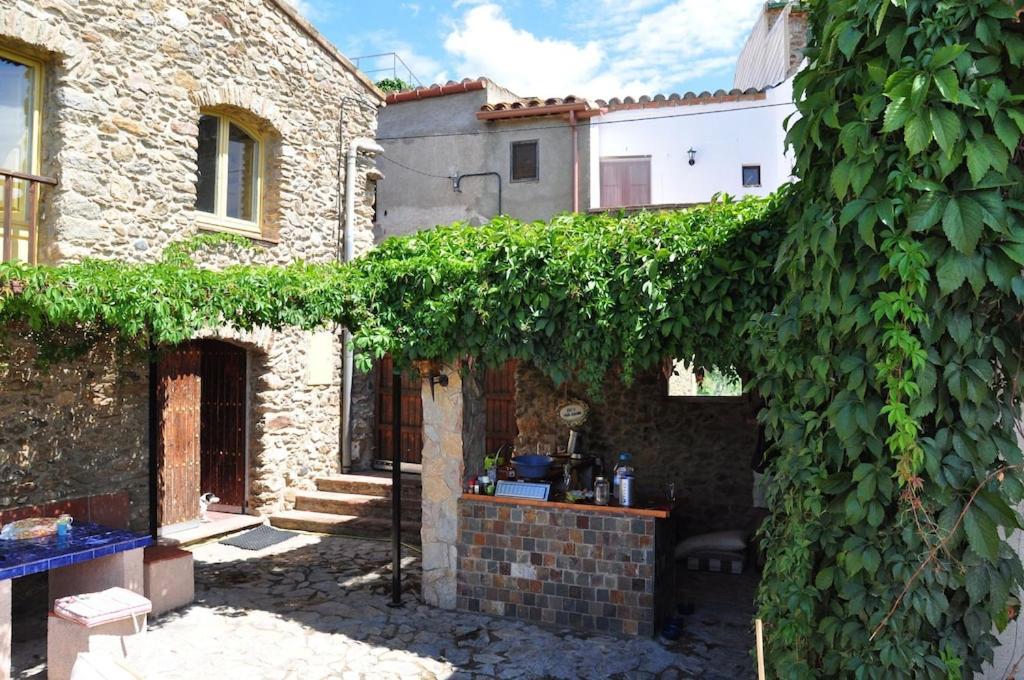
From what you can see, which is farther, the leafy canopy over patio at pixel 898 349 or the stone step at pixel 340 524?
the stone step at pixel 340 524

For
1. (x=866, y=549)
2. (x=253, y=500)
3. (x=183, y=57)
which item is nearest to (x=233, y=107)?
(x=183, y=57)

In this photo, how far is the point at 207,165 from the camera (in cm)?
809

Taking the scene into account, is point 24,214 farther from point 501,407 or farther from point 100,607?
point 501,407

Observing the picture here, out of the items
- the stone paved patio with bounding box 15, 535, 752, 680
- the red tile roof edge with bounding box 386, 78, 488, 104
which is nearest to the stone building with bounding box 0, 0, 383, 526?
the red tile roof edge with bounding box 386, 78, 488, 104

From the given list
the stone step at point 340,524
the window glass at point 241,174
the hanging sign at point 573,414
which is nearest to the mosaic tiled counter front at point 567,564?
the stone step at point 340,524

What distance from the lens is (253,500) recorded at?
8672mm

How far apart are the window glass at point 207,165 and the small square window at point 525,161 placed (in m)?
4.75

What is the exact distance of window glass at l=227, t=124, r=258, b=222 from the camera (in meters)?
8.39

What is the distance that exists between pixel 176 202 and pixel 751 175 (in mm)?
8360

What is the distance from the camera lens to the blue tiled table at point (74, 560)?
4.36 m

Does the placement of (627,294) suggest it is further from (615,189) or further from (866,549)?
(615,189)

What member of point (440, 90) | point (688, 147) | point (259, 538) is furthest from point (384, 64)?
point (259, 538)

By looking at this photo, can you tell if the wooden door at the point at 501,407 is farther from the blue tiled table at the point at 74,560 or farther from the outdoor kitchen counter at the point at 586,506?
the blue tiled table at the point at 74,560

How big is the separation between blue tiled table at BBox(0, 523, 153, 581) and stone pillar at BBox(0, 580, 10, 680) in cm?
8
